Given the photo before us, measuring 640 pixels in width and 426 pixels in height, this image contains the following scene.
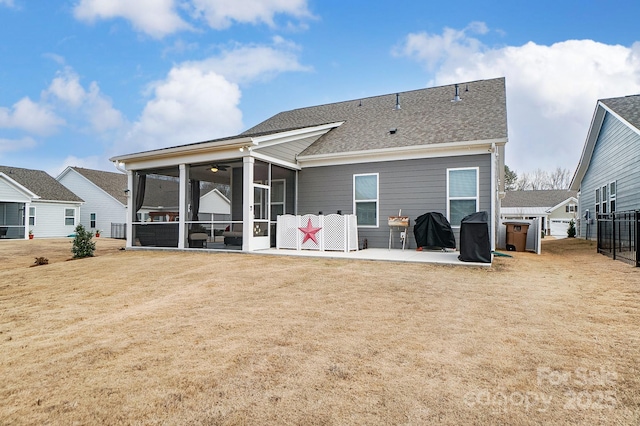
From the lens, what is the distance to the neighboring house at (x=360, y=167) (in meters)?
9.16

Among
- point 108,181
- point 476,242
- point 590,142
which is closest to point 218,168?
point 476,242

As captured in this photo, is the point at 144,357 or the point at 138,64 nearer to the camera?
the point at 144,357

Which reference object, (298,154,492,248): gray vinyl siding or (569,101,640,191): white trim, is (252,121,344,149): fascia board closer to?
(298,154,492,248): gray vinyl siding

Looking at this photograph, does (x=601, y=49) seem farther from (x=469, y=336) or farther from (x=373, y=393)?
(x=373, y=393)

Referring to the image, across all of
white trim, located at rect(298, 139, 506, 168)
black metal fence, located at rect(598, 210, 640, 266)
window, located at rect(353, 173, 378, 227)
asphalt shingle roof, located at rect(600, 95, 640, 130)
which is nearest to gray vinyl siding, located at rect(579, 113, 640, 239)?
asphalt shingle roof, located at rect(600, 95, 640, 130)

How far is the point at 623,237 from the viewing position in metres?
11.3

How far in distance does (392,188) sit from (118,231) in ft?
71.1

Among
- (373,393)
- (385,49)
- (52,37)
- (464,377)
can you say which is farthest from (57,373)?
(52,37)

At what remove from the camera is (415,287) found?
203 inches

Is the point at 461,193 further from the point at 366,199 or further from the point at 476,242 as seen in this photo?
the point at 366,199

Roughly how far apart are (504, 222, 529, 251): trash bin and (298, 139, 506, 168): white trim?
149 inches

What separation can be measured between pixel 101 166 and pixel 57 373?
114ft

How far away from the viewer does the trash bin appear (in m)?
11.2

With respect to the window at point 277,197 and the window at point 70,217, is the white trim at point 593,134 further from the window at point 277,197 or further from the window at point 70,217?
the window at point 70,217
